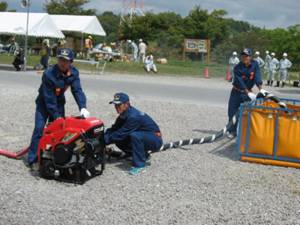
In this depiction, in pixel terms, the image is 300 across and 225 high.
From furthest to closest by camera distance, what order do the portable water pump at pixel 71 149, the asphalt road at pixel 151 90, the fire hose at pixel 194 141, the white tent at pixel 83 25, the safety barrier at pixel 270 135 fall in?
1. the white tent at pixel 83 25
2. the asphalt road at pixel 151 90
3. the safety barrier at pixel 270 135
4. the fire hose at pixel 194 141
5. the portable water pump at pixel 71 149

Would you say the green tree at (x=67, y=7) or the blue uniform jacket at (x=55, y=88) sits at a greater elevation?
the green tree at (x=67, y=7)

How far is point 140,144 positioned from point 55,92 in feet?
4.57

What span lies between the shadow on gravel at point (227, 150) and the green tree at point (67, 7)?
58185mm

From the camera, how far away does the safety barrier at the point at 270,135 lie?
26.6 ft

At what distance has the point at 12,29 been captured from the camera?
28172 millimetres

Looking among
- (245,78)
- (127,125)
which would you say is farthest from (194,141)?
(127,125)

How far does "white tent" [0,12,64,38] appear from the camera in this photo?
27531 millimetres

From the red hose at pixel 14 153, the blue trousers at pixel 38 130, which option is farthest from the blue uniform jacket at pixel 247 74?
the red hose at pixel 14 153

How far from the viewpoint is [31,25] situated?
2748 centimetres

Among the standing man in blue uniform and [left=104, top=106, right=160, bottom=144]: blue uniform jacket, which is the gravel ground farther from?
the standing man in blue uniform

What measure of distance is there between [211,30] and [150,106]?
148 ft

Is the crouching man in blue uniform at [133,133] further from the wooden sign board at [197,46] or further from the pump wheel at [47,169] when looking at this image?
the wooden sign board at [197,46]

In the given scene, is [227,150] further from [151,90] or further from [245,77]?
[151,90]

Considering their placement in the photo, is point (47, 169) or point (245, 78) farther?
point (245, 78)
